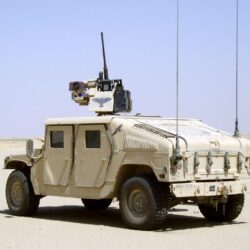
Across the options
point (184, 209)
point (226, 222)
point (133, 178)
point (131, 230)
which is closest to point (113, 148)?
point (133, 178)

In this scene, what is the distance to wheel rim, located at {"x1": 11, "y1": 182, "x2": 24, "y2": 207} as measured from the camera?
14.9 meters

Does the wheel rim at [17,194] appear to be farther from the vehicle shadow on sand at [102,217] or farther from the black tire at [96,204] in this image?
the black tire at [96,204]

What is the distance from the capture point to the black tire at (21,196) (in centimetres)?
1466

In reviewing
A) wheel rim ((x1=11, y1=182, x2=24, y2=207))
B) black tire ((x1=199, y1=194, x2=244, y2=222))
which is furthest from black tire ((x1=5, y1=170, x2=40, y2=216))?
black tire ((x1=199, y1=194, x2=244, y2=222))

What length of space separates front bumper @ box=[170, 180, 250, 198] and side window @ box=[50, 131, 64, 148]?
310 cm

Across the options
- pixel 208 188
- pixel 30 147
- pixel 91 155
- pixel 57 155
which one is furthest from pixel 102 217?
pixel 208 188

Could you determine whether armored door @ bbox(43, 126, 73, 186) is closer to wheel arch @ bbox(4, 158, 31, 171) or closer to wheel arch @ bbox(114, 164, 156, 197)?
wheel arch @ bbox(4, 158, 31, 171)

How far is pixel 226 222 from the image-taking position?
1365cm

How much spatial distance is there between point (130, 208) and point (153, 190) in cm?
68

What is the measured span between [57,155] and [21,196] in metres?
1.34

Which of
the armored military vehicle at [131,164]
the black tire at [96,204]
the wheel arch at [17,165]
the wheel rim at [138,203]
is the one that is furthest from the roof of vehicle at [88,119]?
the black tire at [96,204]

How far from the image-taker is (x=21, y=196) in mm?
14820

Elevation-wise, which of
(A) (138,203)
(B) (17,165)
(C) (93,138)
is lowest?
(A) (138,203)

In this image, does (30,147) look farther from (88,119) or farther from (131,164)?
(131,164)
